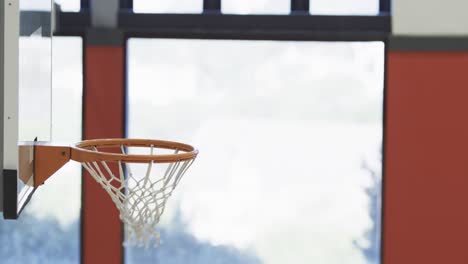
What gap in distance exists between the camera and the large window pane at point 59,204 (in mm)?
4906

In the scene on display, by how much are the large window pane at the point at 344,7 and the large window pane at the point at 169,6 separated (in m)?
0.70

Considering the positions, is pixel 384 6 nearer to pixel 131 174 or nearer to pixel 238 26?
pixel 238 26

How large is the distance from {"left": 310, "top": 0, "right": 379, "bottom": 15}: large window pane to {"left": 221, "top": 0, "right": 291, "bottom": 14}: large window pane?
17 centimetres

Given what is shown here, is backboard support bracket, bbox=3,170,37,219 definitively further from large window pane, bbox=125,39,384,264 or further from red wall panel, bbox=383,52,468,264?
red wall panel, bbox=383,52,468,264

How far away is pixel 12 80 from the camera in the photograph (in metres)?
2.81

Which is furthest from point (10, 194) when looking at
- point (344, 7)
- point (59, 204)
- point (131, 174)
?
point (344, 7)

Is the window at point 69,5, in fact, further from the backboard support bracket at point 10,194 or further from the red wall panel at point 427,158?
the backboard support bracket at point 10,194

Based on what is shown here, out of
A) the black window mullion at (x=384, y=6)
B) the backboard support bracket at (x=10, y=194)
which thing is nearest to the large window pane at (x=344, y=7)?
the black window mullion at (x=384, y=6)

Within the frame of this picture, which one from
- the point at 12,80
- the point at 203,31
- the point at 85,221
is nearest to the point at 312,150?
the point at 203,31

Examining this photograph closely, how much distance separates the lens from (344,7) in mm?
4828

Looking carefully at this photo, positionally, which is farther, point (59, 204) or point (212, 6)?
point (59, 204)

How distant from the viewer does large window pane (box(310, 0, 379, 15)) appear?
15.8 feet

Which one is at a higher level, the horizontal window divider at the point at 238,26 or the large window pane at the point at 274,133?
the horizontal window divider at the point at 238,26

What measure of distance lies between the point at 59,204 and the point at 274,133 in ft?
4.56
